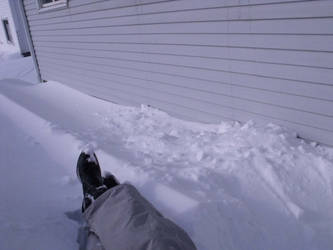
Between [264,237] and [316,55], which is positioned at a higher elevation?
[316,55]

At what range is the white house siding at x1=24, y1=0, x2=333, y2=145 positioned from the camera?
3.07 meters

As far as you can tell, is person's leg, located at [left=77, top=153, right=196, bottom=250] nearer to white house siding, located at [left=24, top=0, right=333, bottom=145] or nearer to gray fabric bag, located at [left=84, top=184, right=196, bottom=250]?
gray fabric bag, located at [left=84, top=184, right=196, bottom=250]

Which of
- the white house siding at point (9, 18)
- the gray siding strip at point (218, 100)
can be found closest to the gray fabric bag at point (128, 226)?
the gray siding strip at point (218, 100)

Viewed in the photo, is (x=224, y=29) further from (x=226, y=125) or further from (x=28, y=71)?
(x=28, y=71)

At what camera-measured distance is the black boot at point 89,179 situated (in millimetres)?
2318

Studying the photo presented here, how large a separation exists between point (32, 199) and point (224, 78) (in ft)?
8.25

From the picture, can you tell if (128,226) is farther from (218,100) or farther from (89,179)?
(218,100)

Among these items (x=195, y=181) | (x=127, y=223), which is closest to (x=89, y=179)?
(x=127, y=223)

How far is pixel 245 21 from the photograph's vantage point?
11.3ft

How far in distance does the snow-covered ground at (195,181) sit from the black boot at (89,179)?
0.33 m

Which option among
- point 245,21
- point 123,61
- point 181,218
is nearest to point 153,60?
point 123,61

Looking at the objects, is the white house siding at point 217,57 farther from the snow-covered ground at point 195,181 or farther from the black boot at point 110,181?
the black boot at point 110,181

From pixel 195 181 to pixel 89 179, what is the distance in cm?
92

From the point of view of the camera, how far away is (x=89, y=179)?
8.07 ft
